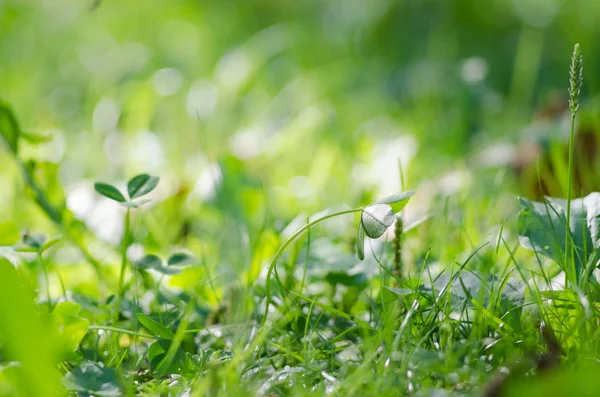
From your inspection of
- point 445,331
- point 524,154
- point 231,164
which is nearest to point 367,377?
point 445,331

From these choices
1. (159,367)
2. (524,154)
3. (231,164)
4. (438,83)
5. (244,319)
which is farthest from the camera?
(438,83)

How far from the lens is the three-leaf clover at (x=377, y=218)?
92 centimetres

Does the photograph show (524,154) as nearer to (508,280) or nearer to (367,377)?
(508,280)

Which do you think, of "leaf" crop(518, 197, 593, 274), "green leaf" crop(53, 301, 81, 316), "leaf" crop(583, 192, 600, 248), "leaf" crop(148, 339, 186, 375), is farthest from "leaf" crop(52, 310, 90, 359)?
"leaf" crop(583, 192, 600, 248)

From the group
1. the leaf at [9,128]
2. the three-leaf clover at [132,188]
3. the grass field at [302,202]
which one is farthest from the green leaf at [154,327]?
the leaf at [9,128]

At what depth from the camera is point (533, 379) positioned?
812mm

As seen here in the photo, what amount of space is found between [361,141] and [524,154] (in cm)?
53

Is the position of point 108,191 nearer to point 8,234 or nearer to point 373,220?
point 8,234

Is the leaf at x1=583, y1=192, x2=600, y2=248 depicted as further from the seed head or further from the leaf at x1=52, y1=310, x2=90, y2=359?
the leaf at x1=52, y1=310, x2=90, y2=359

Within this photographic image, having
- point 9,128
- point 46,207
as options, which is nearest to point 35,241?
point 46,207

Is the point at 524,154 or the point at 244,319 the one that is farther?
the point at 524,154

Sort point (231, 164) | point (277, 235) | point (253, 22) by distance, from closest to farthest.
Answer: point (277, 235)
point (231, 164)
point (253, 22)

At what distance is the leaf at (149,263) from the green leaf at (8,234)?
0.34 metres

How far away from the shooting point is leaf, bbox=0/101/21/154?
144 cm
